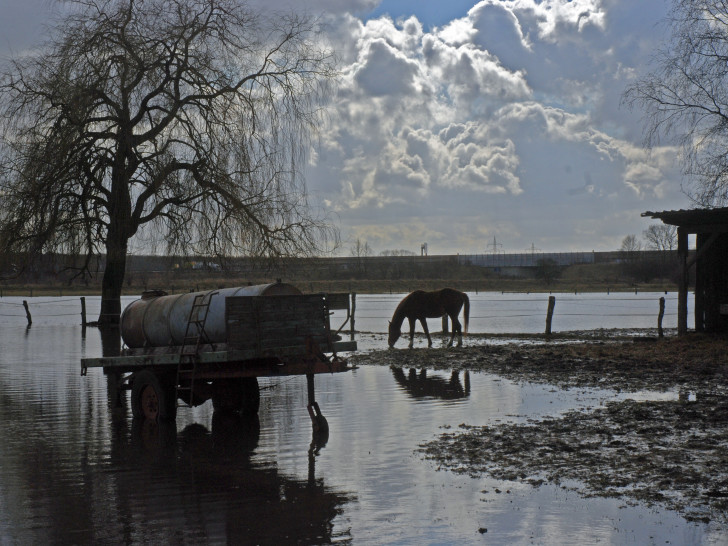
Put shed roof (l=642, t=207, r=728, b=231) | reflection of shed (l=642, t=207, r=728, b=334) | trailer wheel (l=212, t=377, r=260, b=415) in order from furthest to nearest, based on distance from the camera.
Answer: reflection of shed (l=642, t=207, r=728, b=334)
shed roof (l=642, t=207, r=728, b=231)
trailer wheel (l=212, t=377, r=260, b=415)

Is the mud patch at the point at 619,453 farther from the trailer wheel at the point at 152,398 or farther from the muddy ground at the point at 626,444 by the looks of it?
the trailer wheel at the point at 152,398

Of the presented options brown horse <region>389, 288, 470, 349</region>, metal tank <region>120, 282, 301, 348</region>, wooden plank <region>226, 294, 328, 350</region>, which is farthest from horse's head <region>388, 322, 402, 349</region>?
wooden plank <region>226, 294, 328, 350</region>

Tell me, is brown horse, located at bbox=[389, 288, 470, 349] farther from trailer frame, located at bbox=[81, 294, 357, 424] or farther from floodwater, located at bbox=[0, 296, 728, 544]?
trailer frame, located at bbox=[81, 294, 357, 424]

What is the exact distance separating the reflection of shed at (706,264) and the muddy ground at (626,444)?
3858mm

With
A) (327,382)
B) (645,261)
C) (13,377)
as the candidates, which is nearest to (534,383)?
(327,382)

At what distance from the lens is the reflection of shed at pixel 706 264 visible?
63.1 feet

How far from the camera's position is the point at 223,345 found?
395 inches

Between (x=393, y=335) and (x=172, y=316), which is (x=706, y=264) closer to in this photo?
(x=393, y=335)

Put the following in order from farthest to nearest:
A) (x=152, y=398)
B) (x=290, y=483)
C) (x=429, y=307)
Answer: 1. (x=429, y=307)
2. (x=152, y=398)
3. (x=290, y=483)

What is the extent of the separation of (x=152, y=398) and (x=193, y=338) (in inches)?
55.1

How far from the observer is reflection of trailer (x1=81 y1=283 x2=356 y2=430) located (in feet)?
31.8

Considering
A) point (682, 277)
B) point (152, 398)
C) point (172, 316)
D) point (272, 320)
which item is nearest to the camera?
point (272, 320)

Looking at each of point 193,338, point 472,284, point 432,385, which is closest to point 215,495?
point 193,338

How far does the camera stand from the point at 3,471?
8.13 m
